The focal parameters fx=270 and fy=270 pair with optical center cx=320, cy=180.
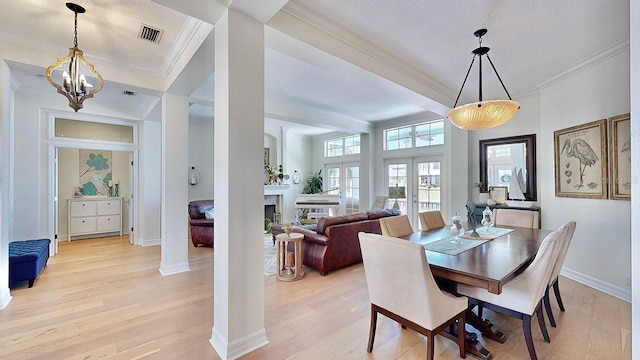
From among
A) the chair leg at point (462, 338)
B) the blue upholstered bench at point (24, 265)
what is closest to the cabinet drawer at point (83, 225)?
the blue upholstered bench at point (24, 265)

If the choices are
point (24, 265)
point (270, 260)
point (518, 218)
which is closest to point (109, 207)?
point (24, 265)

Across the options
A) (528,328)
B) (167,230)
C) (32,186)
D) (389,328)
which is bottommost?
(389,328)

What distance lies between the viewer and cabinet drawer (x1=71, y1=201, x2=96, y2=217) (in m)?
5.90

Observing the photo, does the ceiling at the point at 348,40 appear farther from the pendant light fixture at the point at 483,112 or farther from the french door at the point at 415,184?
the french door at the point at 415,184

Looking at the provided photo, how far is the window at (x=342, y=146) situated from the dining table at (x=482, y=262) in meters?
5.31

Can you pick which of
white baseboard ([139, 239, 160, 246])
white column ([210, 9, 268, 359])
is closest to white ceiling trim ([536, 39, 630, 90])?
white column ([210, 9, 268, 359])

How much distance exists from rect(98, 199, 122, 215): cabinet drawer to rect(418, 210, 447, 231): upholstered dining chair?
22.2 feet

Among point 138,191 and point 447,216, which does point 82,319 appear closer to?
point 138,191

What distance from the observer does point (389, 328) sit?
2.44 meters

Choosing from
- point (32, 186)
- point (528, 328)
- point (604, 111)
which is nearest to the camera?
point (528, 328)

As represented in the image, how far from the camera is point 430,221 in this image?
11.4 ft

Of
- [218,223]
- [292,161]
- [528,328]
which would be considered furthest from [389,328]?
[292,161]

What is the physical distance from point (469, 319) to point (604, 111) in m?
3.03

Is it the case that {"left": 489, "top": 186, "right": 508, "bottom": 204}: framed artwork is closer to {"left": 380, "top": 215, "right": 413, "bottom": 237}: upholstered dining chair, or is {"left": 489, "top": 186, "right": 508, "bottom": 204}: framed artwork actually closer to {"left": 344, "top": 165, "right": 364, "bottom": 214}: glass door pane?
{"left": 380, "top": 215, "right": 413, "bottom": 237}: upholstered dining chair
